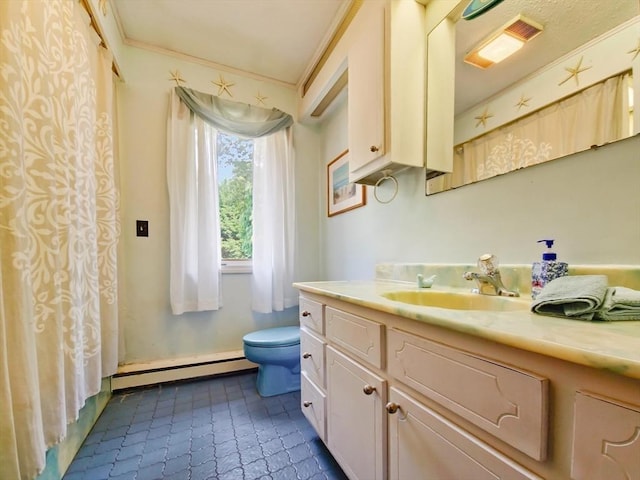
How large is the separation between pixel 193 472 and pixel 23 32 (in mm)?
1685

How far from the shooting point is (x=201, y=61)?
2.02 metres

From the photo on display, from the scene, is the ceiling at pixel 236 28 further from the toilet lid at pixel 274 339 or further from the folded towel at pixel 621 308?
the toilet lid at pixel 274 339

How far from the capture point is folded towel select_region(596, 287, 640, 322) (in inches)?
20.5

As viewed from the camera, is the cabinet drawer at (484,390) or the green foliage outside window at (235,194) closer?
the cabinet drawer at (484,390)

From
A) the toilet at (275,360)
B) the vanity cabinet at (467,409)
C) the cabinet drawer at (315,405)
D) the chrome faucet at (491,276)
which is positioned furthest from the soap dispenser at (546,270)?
the toilet at (275,360)

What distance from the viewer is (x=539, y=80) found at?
0.86 meters

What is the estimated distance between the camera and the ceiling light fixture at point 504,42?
890 mm

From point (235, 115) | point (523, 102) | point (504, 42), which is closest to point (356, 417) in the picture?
point (523, 102)

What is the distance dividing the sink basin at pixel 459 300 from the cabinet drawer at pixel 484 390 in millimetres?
339

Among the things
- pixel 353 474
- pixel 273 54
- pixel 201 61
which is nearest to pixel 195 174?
pixel 201 61

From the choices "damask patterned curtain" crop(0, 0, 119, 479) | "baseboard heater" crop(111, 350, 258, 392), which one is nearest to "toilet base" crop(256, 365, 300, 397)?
"baseboard heater" crop(111, 350, 258, 392)

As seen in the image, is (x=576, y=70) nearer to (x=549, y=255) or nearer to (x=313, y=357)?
(x=549, y=255)

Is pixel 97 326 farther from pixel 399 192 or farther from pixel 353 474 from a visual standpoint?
pixel 399 192

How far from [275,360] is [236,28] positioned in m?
2.16
